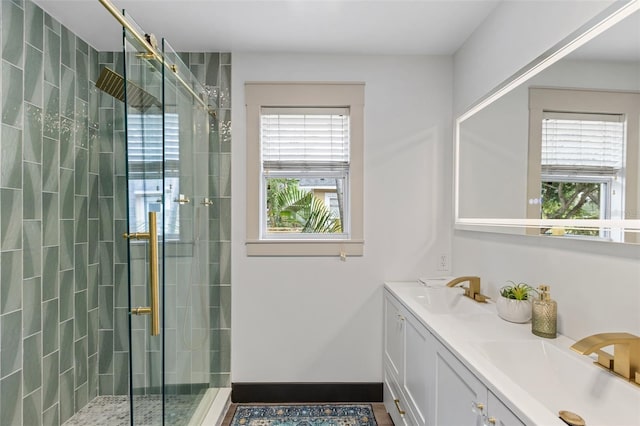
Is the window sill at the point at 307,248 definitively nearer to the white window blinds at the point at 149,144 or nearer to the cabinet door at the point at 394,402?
the cabinet door at the point at 394,402

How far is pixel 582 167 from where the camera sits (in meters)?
1.28

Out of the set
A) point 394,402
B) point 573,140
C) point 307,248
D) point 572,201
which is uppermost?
point 573,140

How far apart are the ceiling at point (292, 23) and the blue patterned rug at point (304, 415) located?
7.96 ft

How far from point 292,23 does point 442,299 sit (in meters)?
1.89

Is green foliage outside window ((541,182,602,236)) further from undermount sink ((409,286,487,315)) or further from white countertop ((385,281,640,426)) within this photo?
undermount sink ((409,286,487,315))

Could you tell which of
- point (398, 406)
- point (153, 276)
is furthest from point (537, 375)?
point (153, 276)

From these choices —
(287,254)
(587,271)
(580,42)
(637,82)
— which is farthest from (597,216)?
(287,254)

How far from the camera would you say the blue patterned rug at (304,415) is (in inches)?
85.5

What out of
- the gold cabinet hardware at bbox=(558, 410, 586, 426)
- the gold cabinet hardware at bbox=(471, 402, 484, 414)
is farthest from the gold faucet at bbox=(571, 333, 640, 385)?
the gold cabinet hardware at bbox=(471, 402, 484, 414)

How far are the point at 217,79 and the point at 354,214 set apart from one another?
4.37 feet

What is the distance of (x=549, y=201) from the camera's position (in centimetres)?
144

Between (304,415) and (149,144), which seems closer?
(149,144)

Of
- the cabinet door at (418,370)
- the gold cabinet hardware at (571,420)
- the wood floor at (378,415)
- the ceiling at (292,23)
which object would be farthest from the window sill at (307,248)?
the gold cabinet hardware at (571,420)

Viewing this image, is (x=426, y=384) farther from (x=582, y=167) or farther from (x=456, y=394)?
(x=582, y=167)
